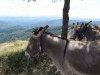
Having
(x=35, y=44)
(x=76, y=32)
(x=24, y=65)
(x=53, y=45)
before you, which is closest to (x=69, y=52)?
(x=53, y=45)

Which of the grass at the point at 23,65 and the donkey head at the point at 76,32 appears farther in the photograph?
the grass at the point at 23,65

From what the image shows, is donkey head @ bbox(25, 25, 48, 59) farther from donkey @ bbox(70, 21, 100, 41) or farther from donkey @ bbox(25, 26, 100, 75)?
donkey @ bbox(70, 21, 100, 41)

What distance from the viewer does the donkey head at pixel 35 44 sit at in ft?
29.6

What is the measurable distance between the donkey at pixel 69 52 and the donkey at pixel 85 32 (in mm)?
2981

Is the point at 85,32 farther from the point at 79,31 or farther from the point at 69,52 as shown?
the point at 69,52

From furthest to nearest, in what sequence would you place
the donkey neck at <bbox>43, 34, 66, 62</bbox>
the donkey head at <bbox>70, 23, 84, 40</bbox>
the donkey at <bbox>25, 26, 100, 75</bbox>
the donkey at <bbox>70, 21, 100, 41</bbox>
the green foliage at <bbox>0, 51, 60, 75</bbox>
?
the green foliage at <bbox>0, 51, 60, 75</bbox>, the donkey at <bbox>70, 21, 100, 41</bbox>, the donkey head at <bbox>70, 23, 84, 40</bbox>, the donkey neck at <bbox>43, 34, 66, 62</bbox>, the donkey at <bbox>25, 26, 100, 75</bbox>

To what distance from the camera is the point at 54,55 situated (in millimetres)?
9094

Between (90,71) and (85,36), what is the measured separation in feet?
13.3

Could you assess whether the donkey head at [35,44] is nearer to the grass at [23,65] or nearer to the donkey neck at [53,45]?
the donkey neck at [53,45]

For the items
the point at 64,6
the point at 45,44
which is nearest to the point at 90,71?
Answer: the point at 45,44

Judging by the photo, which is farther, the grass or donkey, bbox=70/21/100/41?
the grass

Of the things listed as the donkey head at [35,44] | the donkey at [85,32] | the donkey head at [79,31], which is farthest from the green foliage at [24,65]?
the donkey head at [35,44]

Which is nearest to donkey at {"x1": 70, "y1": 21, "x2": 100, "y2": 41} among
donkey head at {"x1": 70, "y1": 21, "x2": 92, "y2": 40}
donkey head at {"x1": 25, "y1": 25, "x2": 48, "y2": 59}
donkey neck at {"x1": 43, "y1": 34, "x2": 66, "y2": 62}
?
donkey head at {"x1": 70, "y1": 21, "x2": 92, "y2": 40}

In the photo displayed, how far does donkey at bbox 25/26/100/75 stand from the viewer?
8.55m
